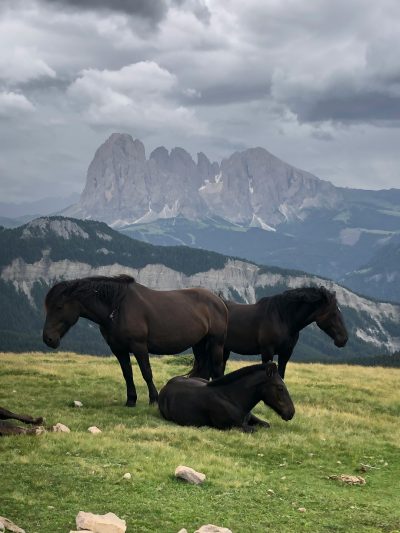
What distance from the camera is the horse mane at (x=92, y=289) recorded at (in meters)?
18.0

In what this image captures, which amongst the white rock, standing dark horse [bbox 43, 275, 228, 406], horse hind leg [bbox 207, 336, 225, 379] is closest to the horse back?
standing dark horse [bbox 43, 275, 228, 406]

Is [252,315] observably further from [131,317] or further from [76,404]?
[76,404]

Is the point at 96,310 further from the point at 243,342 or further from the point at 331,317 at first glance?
the point at 331,317

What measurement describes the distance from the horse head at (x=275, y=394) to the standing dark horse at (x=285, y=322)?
5.12 metres

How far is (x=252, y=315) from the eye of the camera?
22.0 meters

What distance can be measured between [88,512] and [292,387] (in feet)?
58.1

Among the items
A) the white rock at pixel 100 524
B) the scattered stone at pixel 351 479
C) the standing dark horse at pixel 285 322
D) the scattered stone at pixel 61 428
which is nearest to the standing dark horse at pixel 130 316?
the standing dark horse at pixel 285 322

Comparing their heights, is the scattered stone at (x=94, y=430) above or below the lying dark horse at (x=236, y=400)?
below

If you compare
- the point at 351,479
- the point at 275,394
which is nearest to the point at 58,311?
the point at 275,394

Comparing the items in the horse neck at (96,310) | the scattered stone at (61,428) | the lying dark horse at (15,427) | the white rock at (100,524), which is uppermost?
the horse neck at (96,310)

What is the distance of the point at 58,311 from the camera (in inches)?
711

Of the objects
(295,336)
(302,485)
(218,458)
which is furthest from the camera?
(295,336)

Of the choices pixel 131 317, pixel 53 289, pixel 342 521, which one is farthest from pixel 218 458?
pixel 53 289

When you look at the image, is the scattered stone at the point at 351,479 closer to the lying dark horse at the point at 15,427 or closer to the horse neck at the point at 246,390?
the horse neck at the point at 246,390
